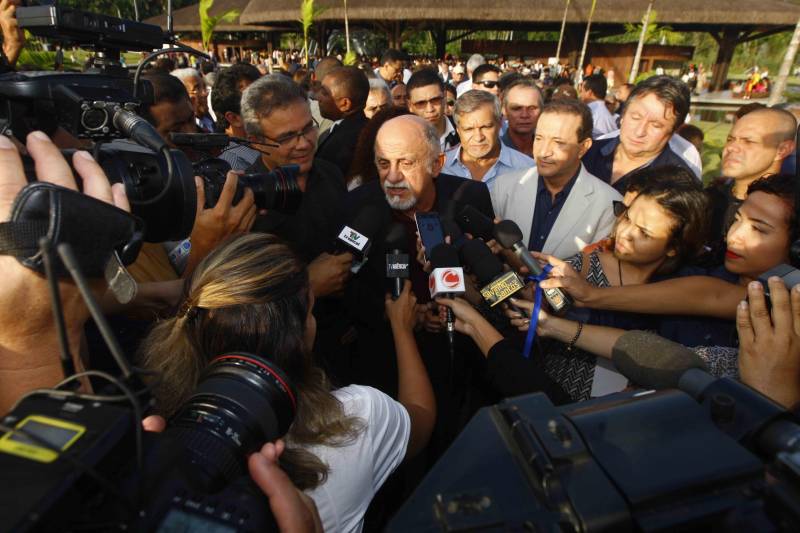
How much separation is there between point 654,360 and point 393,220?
1603 mm

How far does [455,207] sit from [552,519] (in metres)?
2.04

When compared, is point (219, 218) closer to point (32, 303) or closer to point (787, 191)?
point (32, 303)

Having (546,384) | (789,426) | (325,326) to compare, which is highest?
(789,426)

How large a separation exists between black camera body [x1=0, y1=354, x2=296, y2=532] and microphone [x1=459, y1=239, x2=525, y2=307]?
0.98 metres

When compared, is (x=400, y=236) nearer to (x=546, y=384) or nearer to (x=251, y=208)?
(x=251, y=208)

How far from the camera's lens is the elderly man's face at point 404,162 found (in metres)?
2.38

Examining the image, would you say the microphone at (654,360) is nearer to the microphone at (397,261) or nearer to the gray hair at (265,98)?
the microphone at (397,261)

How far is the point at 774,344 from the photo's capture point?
46.5 inches

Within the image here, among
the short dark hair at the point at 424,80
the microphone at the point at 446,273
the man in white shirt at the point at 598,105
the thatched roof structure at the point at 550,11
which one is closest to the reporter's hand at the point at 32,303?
the microphone at the point at 446,273

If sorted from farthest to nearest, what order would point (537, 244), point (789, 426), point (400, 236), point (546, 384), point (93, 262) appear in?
point (537, 244)
point (400, 236)
point (546, 384)
point (93, 262)
point (789, 426)

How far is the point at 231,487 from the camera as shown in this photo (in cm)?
72

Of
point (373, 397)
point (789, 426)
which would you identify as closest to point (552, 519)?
point (789, 426)

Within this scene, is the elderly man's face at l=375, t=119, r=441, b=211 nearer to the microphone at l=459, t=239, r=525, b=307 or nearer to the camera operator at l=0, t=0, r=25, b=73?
the microphone at l=459, t=239, r=525, b=307

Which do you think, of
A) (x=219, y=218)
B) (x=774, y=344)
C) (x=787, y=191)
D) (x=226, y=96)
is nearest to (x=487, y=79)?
(x=226, y=96)
